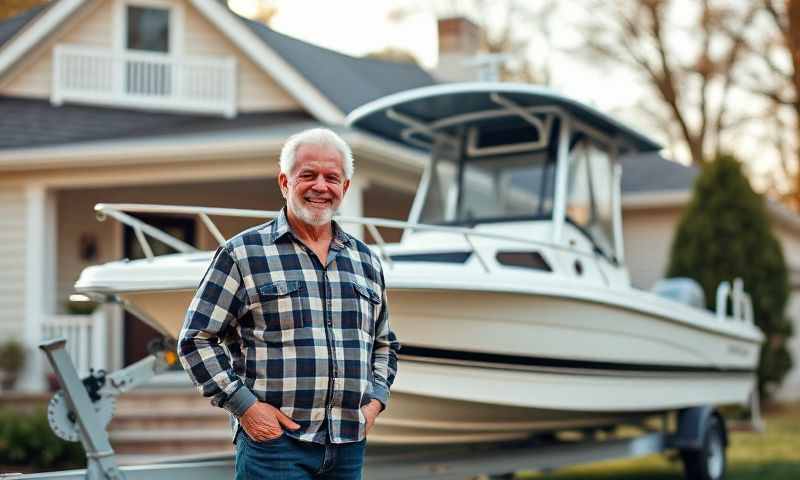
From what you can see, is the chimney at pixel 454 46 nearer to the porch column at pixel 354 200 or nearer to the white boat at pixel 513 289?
the porch column at pixel 354 200

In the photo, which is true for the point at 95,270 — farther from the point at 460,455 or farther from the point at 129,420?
the point at 129,420

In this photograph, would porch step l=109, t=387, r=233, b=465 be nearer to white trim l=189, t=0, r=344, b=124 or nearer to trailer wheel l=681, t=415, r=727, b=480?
white trim l=189, t=0, r=344, b=124

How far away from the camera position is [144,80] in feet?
46.6

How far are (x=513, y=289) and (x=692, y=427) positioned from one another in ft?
9.29

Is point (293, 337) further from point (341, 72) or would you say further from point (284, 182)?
point (341, 72)

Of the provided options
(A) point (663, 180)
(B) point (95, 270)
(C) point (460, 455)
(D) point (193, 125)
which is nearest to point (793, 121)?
(A) point (663, 180)

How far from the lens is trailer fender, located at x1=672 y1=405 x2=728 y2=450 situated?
859 centimetres

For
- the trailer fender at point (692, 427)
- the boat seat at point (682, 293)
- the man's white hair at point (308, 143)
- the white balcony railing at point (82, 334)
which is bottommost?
the trailer fender at point (692, 427)

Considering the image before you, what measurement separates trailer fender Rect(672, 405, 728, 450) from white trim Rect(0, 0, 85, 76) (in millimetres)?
9054

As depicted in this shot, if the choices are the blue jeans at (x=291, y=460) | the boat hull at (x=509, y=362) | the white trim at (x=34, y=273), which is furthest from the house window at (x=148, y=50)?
the blue jeans at (x=291, y=460)

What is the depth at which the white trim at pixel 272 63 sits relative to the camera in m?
13.4

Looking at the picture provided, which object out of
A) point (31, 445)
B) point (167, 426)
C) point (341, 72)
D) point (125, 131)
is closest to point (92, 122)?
point (125, 131)

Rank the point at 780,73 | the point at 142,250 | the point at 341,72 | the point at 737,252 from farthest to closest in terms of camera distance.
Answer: the point at 780,73, the point at 737,252, the point at 341,72, the point at 142,250

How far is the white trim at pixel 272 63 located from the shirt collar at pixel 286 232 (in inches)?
364
